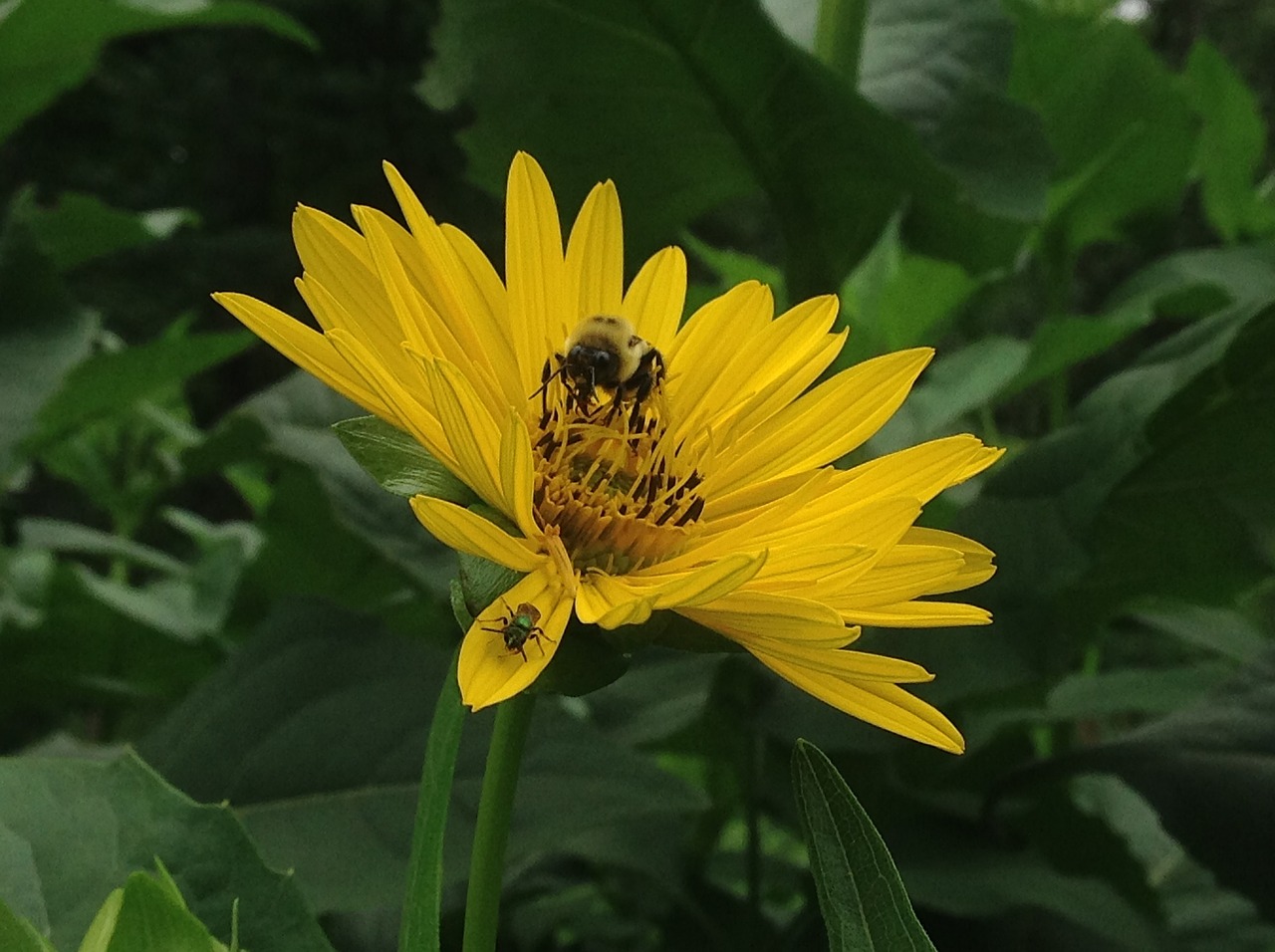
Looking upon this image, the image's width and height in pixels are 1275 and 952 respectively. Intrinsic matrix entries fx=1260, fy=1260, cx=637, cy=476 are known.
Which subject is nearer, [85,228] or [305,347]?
[305,347]

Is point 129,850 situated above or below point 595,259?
below

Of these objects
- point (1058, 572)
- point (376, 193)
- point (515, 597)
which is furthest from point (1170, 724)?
point (376, 193)

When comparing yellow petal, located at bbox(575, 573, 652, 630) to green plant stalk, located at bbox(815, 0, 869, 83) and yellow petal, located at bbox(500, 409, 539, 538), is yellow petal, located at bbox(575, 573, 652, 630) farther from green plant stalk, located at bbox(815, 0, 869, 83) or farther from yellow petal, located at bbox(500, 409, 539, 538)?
green plant stalk, located at bbox(815, 0, 869, 83)

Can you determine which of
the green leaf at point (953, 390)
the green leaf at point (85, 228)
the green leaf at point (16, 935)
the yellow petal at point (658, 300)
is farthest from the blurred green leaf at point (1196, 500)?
the green leaf at point (85, 228)

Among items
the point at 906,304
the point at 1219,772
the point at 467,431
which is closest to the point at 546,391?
the point at 467,431

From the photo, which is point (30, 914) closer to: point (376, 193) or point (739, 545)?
point (739, 545)

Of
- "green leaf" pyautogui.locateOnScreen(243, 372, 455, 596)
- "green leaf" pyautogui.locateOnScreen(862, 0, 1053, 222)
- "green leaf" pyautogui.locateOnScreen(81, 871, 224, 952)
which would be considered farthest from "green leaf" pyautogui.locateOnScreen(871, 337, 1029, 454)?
"green leaf" pyautogui.locateOnScreen(81, 871, 224, 952)

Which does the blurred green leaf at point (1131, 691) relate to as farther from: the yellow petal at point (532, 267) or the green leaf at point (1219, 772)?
the yellow petal at point (532, 267)

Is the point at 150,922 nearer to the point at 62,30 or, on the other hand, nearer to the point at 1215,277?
the point at 62,30
